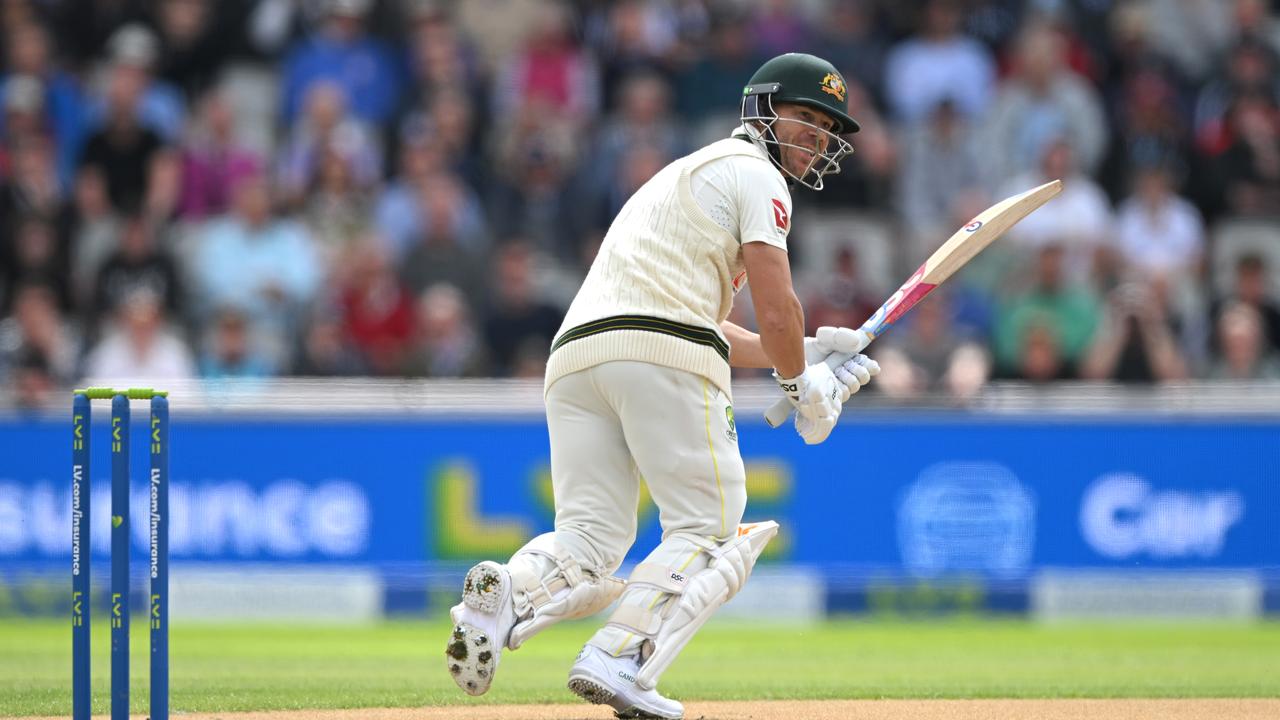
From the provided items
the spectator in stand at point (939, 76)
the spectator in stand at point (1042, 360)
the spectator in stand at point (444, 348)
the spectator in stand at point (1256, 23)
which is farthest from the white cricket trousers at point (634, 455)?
the spectator in stand at point (1256, 23)

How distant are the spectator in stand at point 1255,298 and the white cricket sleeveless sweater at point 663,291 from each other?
689 centimetres

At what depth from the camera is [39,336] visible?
1101cm

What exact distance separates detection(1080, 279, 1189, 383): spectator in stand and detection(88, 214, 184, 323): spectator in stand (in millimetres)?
5604

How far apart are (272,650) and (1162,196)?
673 cm

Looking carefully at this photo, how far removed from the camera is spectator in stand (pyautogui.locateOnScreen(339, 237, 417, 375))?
11312 mm

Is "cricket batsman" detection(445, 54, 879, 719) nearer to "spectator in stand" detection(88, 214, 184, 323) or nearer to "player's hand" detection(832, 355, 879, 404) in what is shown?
"player's hand" detection(832, 355, 879, 404)

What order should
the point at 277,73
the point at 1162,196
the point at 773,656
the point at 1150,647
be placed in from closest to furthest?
the point at 773,656 < the point at 1150,647 < the point at 1162,196 < the point at 277,73

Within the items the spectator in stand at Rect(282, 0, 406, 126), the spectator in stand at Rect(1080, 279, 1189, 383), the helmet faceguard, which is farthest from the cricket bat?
the spectator in stand at Rect(282, 0, 406, 126)

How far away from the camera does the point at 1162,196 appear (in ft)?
40.2

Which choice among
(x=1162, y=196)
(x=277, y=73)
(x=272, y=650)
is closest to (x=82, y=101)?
(x=277, y=73)

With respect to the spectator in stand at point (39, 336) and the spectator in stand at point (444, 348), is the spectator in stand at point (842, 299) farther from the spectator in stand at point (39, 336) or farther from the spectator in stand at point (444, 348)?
the spectator in stand at point (39, 336)

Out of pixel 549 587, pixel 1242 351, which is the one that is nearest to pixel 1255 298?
pixel 1242 351

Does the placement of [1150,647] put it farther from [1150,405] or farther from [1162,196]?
[1162,196]

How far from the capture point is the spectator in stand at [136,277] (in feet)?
37.6
